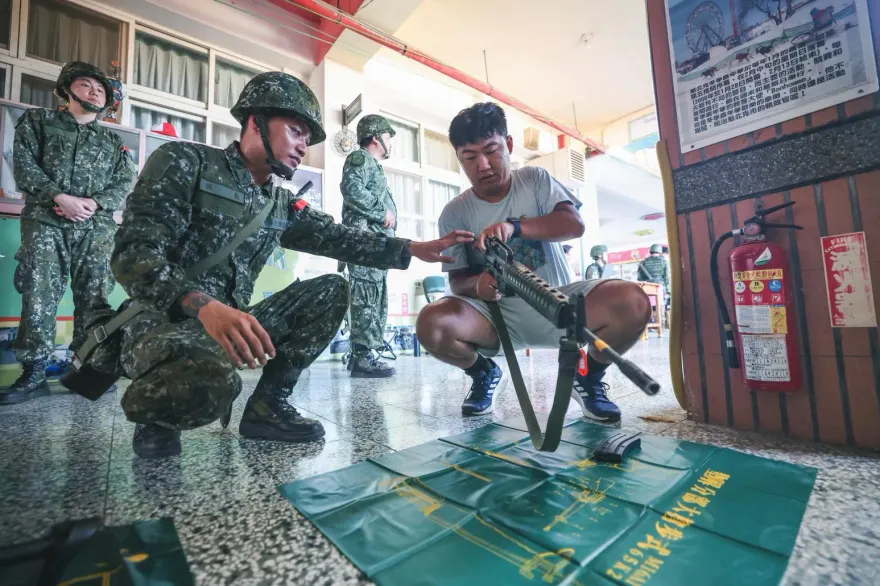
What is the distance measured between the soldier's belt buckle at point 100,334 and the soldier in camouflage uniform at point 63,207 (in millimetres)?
1322

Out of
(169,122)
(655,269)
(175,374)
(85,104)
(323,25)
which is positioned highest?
(323,25)

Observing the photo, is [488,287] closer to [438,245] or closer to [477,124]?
[438,245]

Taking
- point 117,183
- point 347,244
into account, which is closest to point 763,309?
point 347,244

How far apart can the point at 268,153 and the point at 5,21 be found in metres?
4.10

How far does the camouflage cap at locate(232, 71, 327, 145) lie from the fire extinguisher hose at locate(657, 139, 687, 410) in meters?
1.22

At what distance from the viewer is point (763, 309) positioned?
109 centimetres

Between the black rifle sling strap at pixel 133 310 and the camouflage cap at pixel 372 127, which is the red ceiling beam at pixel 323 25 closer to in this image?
the camouflage cap at pixel 372 127

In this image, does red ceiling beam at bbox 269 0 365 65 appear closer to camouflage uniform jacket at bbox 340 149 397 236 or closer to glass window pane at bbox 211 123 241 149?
glass window pane at bbox 211 123 241 149

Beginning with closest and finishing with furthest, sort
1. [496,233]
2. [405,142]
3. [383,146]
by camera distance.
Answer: [496,233] < [383,146] < [405,142]

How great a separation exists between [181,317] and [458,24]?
16.6ft

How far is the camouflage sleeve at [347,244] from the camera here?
4.67ft

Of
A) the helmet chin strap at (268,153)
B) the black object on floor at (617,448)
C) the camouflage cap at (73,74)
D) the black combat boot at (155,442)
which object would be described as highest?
the camouflage cap at (73,74)

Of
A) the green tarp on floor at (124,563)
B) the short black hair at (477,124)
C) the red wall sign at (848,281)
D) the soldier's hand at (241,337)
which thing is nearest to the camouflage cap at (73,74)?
the short black hair at (477,124)

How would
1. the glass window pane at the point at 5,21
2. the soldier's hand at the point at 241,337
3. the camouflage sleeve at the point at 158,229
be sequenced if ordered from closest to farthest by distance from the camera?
the soldier's hand at the point at 241,337
the camouflage sleeve at the point at 158,229
the glass window pane at the point at 5,21
